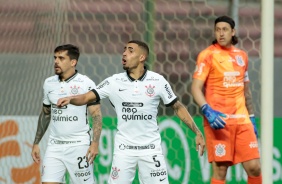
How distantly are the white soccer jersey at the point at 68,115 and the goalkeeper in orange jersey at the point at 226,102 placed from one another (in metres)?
0.92

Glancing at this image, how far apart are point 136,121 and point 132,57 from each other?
47 cm

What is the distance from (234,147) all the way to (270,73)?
9.00 ft

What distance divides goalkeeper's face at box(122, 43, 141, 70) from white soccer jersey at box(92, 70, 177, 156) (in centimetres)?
9

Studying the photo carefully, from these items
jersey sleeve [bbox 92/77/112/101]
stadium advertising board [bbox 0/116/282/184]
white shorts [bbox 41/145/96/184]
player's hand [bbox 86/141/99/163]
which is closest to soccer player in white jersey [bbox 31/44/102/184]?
white shorts [bbox 41/145/96/184]

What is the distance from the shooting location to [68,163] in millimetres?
7125

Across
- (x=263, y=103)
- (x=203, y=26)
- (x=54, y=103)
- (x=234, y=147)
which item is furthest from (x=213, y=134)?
(x=263, y=103)

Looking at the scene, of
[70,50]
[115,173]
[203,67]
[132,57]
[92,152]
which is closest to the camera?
[115,173]

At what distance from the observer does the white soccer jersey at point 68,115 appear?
279 inches

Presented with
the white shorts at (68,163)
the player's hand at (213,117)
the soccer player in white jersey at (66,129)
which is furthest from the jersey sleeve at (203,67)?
the white shorts at (68,163)

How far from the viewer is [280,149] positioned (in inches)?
331

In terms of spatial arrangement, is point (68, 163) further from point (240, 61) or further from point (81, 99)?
point (240, 61)

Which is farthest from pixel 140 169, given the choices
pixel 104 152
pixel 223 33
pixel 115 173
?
pixel 104 152

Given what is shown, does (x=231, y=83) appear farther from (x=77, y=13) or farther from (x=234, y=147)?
(x=77, y=13)

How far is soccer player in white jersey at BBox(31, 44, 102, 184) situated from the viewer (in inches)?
278
